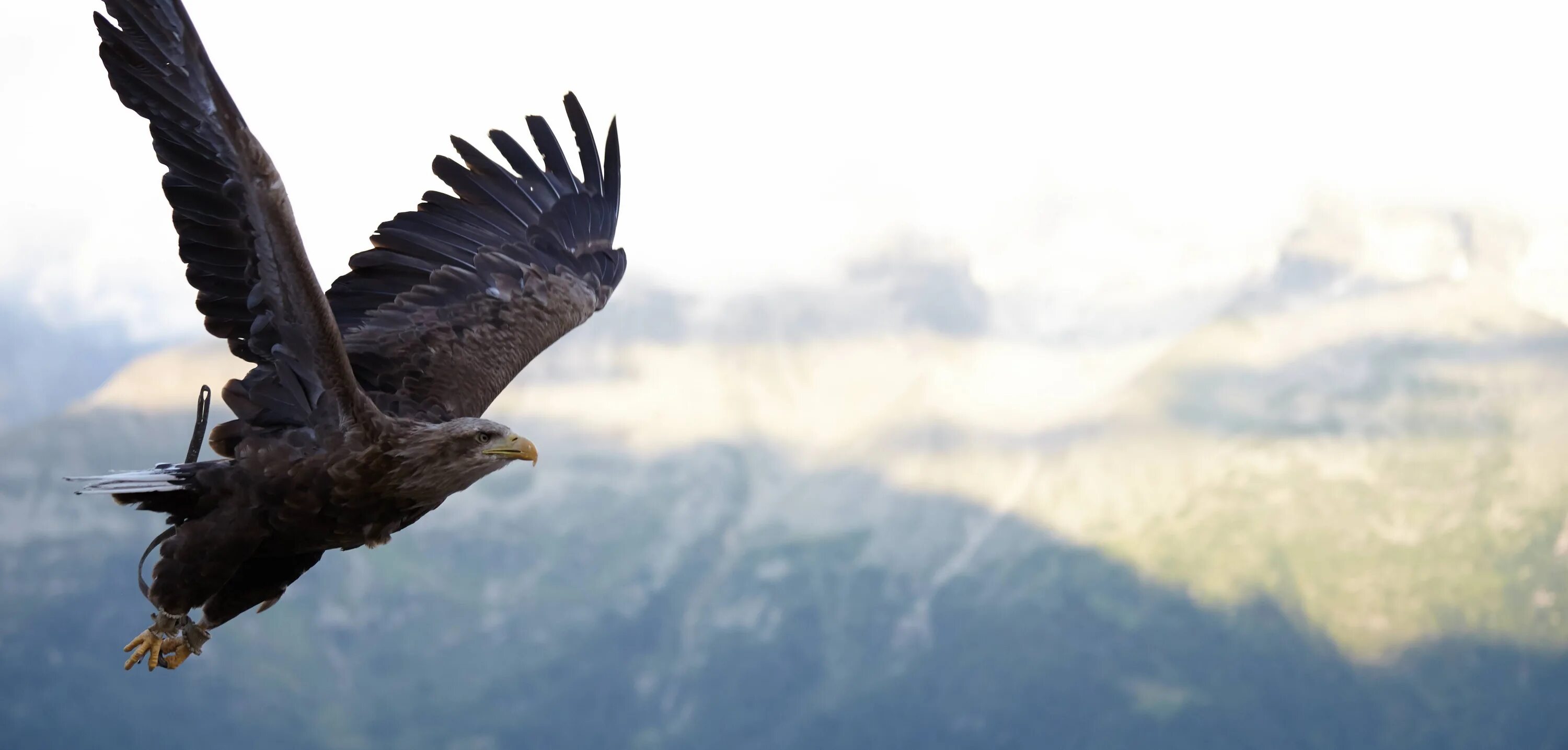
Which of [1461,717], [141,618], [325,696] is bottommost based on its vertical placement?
[1461,717]

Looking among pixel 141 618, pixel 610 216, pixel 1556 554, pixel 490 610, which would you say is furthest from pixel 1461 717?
pixel 610 216

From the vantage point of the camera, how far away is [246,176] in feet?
23.7

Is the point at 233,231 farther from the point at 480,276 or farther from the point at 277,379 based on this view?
the point at 480,276

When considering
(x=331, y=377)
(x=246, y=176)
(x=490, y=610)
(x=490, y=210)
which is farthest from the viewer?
(x=490, y=610)

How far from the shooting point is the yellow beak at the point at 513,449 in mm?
7977

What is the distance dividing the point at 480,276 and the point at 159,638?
3402 millimetres

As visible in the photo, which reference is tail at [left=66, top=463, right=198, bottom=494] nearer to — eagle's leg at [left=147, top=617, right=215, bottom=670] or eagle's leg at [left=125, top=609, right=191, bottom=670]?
eagle's leg at [left=125, top=609, right=191, bottom=670]

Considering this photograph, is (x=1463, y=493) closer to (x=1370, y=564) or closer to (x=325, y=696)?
(x=1370, y=564)

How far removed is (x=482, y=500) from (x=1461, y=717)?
362 ft

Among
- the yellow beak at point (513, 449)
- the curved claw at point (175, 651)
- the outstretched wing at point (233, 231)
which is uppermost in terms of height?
the outstretched wing at point (233, 231)

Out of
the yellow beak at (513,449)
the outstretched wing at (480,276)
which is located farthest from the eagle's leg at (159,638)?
the yellow beak at (513,449)

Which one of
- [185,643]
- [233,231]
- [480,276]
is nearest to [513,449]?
[233,231]

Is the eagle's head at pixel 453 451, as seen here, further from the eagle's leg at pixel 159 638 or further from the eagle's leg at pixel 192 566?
the eagle's leg at pixel 159 638

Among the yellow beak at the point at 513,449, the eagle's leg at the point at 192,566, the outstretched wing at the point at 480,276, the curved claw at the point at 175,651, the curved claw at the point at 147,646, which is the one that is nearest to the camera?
the yellow beak at the point at 513,449
